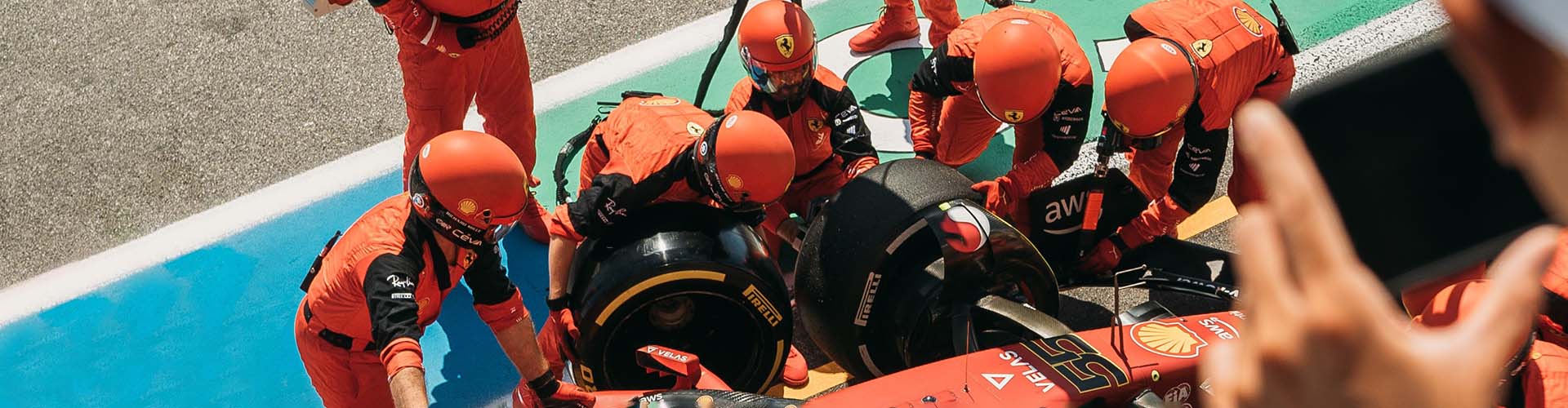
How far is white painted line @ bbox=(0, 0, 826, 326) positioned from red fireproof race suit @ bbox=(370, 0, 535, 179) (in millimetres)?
294

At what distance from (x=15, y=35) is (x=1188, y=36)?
6.22 meters

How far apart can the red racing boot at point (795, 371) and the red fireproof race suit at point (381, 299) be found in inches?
46.7

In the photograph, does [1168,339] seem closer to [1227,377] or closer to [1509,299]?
[1227,377]

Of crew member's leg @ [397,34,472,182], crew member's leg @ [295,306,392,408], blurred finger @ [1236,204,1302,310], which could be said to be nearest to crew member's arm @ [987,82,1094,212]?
crew member's leg @ [397,34,472,182]

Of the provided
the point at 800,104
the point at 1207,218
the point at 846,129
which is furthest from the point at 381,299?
the point at 1207,218

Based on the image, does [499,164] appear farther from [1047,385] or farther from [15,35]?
[15,35]

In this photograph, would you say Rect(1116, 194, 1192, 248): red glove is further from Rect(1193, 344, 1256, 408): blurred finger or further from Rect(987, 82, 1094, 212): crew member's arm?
Rect(1193, 344, 1256, 408): blurred finger

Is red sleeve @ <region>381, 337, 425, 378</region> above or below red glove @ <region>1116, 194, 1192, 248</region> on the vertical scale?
above

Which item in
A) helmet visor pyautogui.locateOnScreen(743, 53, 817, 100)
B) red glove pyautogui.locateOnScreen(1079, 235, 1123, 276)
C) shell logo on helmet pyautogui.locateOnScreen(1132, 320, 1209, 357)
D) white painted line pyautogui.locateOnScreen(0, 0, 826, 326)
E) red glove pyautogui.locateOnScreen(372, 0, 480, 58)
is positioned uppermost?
red glove pyautogui.locateOnScreen(372, 0, 480, 58)

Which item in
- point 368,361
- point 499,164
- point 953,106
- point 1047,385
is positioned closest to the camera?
point 1047,385

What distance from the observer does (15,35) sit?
276 inches

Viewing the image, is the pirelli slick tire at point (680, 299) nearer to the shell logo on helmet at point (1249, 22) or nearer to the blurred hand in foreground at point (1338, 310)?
the shell logo on helmet at point (1249, 22)

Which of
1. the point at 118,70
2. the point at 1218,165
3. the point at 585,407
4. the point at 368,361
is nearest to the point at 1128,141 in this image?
the point at 1218,165

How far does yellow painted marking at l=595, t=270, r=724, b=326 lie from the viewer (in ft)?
14.2
